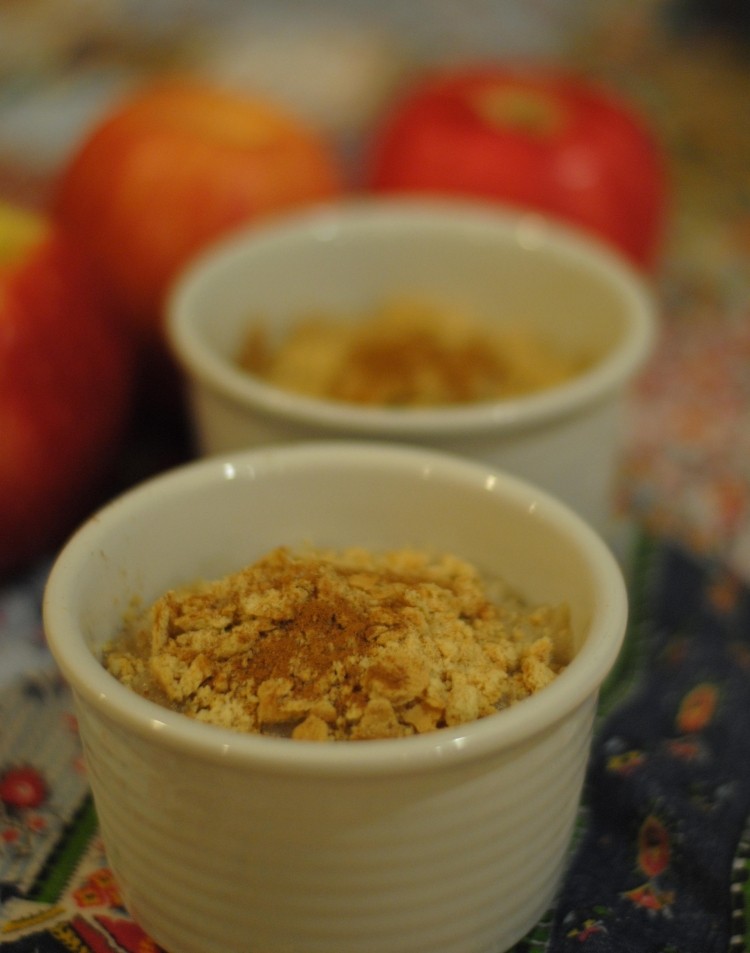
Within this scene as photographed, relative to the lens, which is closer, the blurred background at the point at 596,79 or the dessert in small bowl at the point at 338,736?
the dessert in small bowl at the point at 338,736

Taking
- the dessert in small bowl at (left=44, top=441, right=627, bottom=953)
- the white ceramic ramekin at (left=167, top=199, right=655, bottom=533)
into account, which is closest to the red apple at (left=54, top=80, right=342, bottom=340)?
the white ceramic ramekin at (left=167, top=199, right=655, bottom=533)

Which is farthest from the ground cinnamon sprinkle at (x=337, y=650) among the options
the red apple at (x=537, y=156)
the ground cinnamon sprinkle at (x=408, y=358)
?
the red apple at (x=537, y=156)

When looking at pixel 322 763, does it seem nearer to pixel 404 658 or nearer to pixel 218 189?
pixel 404 658

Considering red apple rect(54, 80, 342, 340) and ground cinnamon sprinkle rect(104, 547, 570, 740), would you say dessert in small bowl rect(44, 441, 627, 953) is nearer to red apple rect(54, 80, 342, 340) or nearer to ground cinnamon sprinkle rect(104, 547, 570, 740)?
ground cinnamon sprinkle rect(104, 547, 570, 740)

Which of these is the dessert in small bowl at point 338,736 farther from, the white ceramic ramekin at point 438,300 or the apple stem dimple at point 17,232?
the apple stem dimple at point 17,232

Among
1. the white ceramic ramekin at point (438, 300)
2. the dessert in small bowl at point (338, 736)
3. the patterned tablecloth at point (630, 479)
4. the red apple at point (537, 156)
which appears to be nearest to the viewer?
the dessert in small bowl at point (338, 736)

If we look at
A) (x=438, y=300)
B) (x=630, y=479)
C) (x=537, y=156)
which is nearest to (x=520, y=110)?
(x=537, y=156)

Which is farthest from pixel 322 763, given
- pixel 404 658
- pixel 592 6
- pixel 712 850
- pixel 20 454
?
pixel 592 6
